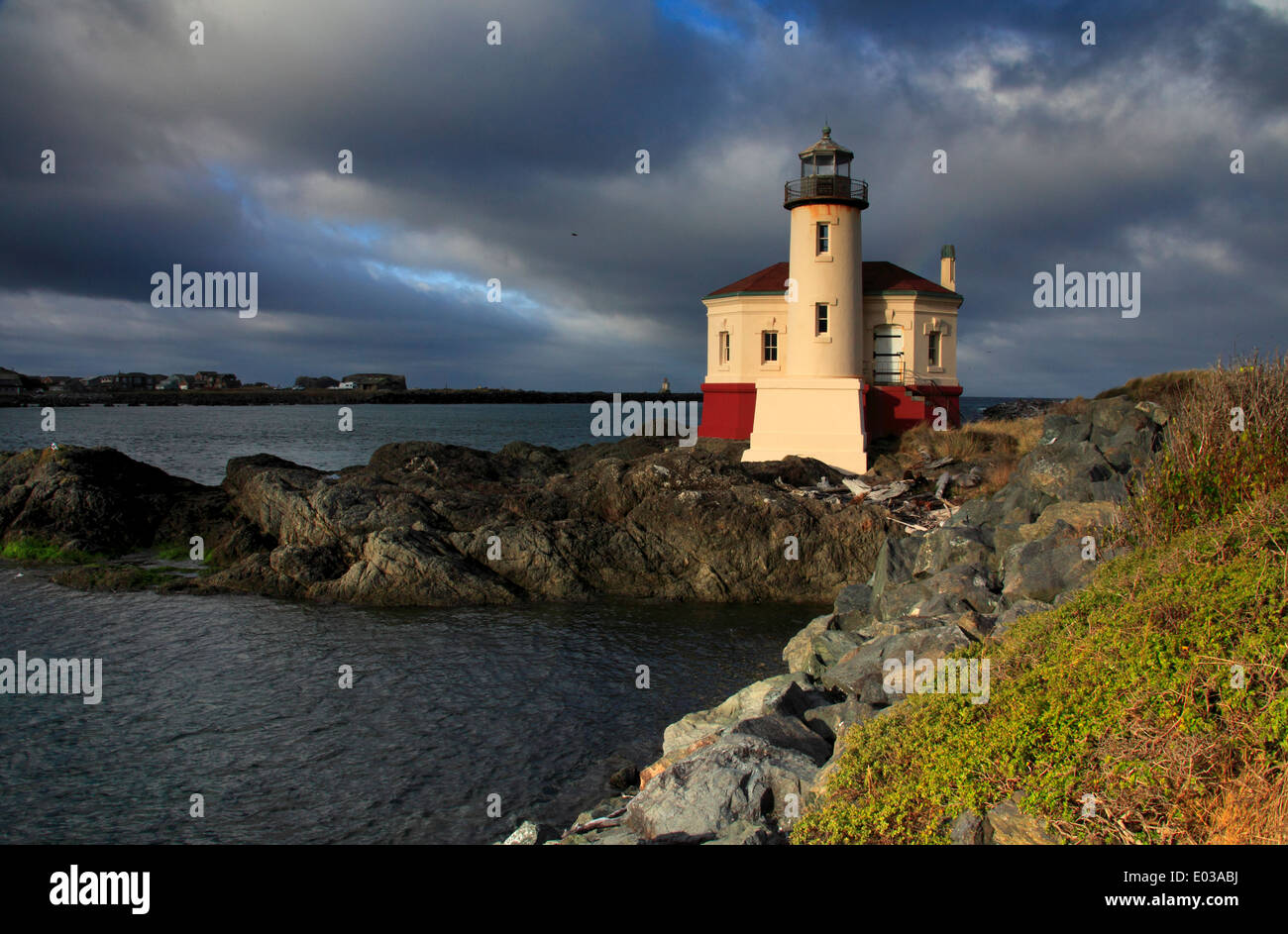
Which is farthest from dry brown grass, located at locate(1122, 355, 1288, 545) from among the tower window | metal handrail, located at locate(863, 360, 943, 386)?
the tower window

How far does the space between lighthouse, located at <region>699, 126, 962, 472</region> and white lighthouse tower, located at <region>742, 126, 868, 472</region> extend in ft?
0.12

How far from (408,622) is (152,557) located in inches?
436

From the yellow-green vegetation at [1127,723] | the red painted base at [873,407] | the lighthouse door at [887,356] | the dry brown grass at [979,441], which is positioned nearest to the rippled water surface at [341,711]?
the yellow-green vegetation at [1127,723]

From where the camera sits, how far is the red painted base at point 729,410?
1382 inches

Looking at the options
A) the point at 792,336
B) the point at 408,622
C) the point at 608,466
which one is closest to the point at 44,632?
the point at 408,622

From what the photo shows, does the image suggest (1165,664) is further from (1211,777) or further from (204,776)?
(204,776)

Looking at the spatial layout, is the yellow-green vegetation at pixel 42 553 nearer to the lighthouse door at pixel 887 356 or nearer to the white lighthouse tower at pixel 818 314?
the white lighthouse tower at pixel 818 314

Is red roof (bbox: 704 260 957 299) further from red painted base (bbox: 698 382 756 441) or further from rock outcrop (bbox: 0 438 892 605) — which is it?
rock outcrop (bbox: 0 438 892 605)

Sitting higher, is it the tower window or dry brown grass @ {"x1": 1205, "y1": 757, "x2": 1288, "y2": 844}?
the tower window

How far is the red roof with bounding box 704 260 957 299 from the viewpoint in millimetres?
33656

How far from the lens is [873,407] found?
33062mm

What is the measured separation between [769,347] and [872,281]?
4808mm

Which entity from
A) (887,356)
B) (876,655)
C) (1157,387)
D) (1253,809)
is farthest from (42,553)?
(1157,387)

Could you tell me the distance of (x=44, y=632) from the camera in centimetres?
1627
